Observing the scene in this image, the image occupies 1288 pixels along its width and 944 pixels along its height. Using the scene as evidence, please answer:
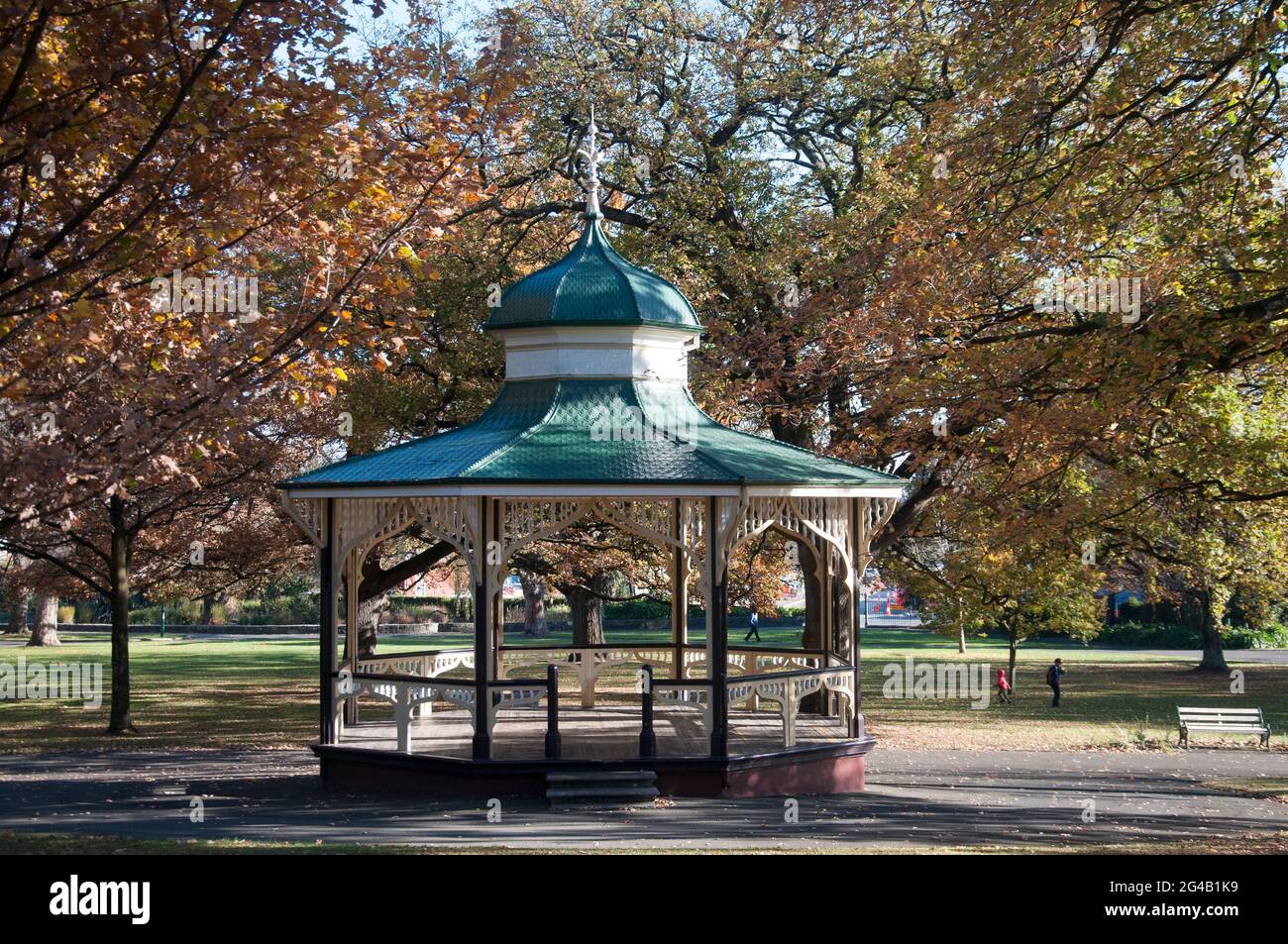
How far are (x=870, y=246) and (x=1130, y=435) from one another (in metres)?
4.83

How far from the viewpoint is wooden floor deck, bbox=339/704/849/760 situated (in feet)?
54.9

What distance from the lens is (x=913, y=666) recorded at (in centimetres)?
4634

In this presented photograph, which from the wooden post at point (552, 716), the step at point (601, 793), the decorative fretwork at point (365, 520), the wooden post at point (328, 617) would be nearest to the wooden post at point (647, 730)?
the step at point (601, 793)

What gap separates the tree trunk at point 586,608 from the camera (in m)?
35.4

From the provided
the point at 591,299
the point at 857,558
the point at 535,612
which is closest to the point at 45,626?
the point at 535,612

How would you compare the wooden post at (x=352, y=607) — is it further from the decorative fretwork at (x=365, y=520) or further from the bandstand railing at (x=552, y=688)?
the decorative fretwork at (x=365, y=520)

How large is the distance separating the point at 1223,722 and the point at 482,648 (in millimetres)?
15458

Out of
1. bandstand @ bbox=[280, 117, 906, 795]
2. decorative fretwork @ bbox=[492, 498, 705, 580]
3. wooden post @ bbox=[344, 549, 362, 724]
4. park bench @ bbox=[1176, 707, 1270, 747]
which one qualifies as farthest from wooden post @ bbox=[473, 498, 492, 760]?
park bench @ bbox=[1176, 707, 1270, 747]

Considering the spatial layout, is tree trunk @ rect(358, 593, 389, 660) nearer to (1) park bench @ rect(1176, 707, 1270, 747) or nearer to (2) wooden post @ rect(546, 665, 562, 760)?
(2) wooden post @ rect(546, 665, 562, 760)

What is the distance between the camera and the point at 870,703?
34.1 m

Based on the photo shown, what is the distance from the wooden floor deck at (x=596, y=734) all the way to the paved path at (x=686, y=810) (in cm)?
102

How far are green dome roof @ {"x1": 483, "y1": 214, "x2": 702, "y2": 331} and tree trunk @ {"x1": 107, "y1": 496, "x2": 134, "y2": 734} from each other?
35.3ft

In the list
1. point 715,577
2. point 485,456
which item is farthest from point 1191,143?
point 485,456

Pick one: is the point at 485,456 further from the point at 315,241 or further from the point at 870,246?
the point at 870,246
